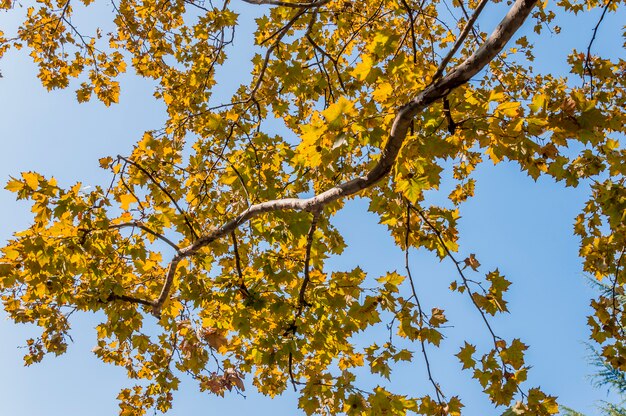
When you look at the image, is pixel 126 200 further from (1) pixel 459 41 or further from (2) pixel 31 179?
(1) pixel 459 41

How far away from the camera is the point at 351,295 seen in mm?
3979

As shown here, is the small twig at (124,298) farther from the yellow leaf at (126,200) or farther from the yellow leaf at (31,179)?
the yellow leaf at (31,179)

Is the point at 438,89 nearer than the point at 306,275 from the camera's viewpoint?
Yes

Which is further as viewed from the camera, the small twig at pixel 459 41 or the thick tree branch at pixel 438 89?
the small twig at pixel 459 41

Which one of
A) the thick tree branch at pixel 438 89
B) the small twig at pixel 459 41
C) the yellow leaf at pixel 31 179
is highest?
the small twig at pixel 459 41

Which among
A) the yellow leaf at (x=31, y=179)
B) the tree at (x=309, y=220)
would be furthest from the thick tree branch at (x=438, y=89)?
the yellow leaf at (x=31, y=179)

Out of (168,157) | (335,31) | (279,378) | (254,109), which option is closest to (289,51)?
(254,109)

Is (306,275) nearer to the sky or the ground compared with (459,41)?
nearer to the ground

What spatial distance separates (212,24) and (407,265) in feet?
12.1

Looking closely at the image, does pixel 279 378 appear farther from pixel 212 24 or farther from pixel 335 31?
pixel 335 31

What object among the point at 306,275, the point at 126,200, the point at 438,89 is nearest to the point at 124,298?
the point at 126,200

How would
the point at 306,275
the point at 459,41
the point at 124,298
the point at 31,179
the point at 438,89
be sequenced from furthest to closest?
the point at 124,298
the point at 306,275
the point at 31,179
the point at 459,41
the point at 438,89

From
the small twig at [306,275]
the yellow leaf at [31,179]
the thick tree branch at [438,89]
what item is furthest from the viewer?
the small twig at [306,275]

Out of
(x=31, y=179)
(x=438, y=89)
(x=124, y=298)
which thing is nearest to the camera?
(x=438, y=89)
